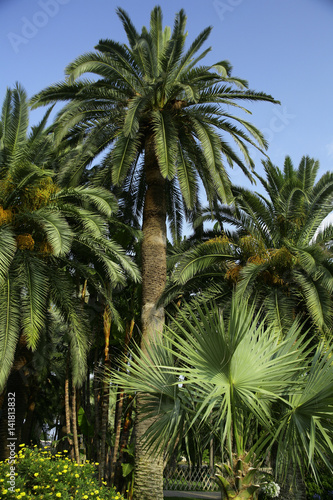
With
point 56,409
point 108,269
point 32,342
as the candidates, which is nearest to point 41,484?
point 32,342

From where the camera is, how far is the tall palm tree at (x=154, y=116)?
12773mm

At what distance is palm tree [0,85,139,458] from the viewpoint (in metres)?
10.9

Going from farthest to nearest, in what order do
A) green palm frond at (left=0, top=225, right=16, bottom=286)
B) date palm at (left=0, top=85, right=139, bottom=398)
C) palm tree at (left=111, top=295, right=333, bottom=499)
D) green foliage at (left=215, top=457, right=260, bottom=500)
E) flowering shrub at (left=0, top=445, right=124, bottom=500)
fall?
date palm at (left=0, top=85, right=139, bottom=398) < green palm frond at (left=0, top=225, right=16, bottom=286) < flowering shrub at (left=0, top=445, right=124, bottom=500) < green foliage at (left=215, top=457, right=260, bottom=500) < palm tree at (left=111, top=295, right=333, bottom=499)

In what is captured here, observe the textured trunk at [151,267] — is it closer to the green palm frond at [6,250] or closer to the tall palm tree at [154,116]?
the tall palm tree at [154,116]

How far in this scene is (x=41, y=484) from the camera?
9297 mm

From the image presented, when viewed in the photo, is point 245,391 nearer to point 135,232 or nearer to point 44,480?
point 44,480

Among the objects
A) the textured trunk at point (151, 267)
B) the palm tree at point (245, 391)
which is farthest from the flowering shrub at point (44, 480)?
the palm tree at point (245, 391)

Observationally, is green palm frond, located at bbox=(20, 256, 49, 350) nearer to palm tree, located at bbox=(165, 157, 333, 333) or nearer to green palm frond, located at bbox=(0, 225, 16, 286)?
green palm frond, located at bbox=(0, 225, 16, 286)

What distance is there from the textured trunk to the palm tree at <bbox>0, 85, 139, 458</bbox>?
2.03ft

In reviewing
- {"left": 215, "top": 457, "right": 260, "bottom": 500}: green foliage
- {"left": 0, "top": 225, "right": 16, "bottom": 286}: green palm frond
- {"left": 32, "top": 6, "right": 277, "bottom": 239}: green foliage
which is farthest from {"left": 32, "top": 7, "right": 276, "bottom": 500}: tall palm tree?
{"left": 215, "top": 457, "right": 260, "bottom": 500}: green foliage

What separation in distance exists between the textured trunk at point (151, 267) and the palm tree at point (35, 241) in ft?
2.03

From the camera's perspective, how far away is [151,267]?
13.2 m

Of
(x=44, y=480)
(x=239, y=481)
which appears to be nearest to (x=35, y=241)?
(x=44, y=480)

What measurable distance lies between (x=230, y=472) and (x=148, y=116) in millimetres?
9641
